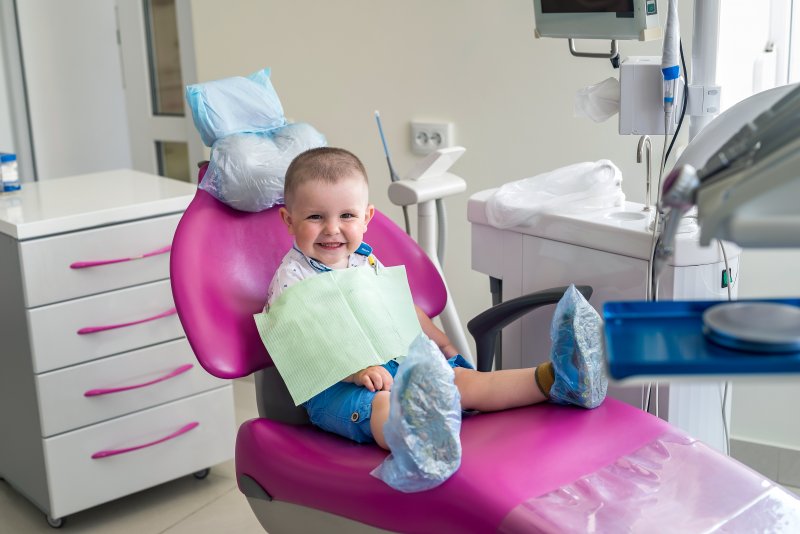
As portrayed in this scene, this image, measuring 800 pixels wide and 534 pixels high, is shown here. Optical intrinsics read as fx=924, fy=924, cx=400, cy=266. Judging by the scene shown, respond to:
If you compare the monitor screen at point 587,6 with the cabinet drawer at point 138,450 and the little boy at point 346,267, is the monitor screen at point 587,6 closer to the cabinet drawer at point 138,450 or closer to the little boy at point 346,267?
the little boy at point 346,267

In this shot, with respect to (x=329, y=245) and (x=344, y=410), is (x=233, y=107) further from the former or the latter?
(x=344, y=410)

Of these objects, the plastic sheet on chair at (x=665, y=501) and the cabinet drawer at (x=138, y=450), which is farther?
the cabinet drawer at (x=138, y=450)

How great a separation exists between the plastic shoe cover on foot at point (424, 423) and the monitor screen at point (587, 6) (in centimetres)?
73

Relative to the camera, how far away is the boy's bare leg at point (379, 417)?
1.57 m

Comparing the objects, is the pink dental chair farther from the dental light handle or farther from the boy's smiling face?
the dental light handle

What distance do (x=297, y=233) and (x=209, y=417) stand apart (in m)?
0.93

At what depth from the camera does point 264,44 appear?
304 cm

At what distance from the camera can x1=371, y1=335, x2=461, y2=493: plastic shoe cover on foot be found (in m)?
1.37

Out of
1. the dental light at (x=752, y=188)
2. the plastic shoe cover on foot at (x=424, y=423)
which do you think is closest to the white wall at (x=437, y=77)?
the plastic shoe cover on foot at (x=424, y=423)

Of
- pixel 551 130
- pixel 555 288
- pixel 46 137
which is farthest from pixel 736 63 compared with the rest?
pixel 46 137

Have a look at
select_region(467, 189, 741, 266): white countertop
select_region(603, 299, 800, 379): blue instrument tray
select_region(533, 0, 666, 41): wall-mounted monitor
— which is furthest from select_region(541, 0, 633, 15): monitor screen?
select_region(603, 299, 800, 379): blue instrument tray

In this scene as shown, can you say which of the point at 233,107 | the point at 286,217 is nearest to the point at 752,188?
the point at 286,217

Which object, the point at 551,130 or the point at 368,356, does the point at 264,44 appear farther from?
the point at 368,356

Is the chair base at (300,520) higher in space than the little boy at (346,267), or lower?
lower
